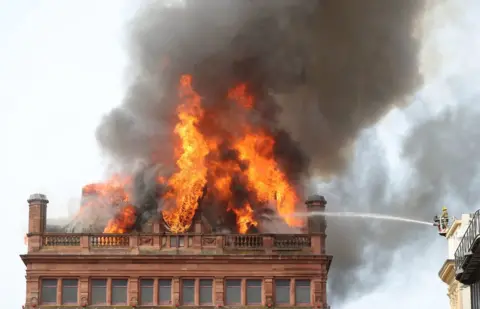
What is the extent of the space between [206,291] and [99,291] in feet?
17.9

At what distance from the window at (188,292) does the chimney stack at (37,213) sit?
7.87m

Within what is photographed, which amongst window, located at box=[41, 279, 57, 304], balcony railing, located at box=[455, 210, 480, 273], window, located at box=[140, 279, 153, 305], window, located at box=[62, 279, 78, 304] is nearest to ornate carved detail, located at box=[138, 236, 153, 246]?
window, located at box=[140, 279, 153, 305]

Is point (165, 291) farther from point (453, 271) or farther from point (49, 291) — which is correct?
point (453, 271)

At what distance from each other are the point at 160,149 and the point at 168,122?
5.08 ft

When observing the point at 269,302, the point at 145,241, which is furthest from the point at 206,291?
the point at 145,241

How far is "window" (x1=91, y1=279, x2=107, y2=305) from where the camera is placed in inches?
3659

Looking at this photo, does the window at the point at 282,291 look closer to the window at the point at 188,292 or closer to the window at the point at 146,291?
the window at the point at 188,292

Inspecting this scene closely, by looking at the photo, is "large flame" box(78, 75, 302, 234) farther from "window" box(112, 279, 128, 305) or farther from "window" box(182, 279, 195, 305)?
"window" box(112, 279, 128, 305)

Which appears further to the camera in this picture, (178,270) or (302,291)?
(178,270)

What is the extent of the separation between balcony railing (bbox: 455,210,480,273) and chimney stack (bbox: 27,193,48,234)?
933 inches

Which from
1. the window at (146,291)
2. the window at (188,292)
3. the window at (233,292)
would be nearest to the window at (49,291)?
the window at (146,291)

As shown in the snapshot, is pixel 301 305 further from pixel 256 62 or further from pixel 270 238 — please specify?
pixel 256 62

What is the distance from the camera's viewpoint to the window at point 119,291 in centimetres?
9306

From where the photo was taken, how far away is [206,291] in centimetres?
9331
